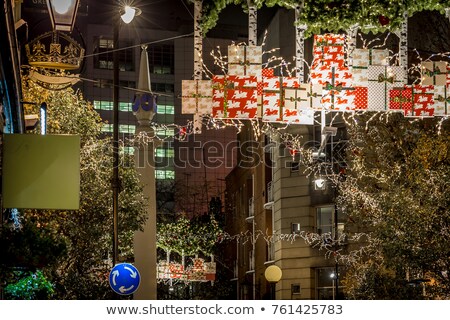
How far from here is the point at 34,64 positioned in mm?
20703

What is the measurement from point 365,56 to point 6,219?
1067 centimetres

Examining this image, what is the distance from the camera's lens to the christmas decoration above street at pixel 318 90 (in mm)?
17375

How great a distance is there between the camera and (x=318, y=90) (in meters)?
17.7

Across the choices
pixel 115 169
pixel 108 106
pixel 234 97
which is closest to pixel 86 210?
pixel 115 169

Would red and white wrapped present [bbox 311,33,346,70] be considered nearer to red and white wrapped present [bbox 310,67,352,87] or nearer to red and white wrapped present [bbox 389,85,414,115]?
red and white wrapped present [bbox 310,67,352,87]

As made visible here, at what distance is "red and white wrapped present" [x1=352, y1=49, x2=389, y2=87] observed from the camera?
1756cm

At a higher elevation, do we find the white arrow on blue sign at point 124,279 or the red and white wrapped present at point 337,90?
the red and white wrapped present at point 337,90

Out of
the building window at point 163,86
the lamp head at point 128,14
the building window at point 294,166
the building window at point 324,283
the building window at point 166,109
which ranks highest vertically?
the building window at point 163,86

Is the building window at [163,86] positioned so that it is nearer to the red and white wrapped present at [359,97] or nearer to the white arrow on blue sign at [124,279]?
the white arrow on blue sign at [124,279]

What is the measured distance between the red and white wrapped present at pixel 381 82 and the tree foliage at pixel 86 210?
48.3 feet

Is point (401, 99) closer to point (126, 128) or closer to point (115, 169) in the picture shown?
point (115, 169)

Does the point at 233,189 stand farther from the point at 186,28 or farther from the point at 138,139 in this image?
the point at 138,139

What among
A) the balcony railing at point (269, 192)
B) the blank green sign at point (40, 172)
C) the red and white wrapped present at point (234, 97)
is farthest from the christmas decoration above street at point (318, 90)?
the balcony railing at point (269, 192)

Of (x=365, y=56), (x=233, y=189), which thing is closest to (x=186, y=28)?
(x=233, y=189)
